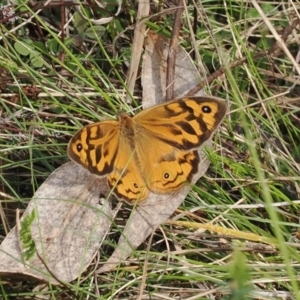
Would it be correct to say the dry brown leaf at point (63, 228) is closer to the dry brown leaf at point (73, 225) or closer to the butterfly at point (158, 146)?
the dry brown leaf at point (73, 225)

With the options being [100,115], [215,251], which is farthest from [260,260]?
[100,115]

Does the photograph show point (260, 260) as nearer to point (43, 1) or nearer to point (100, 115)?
point (100, 115)

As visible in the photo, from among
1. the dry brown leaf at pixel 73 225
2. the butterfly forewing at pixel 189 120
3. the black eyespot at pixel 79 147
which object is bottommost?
the dry brown leaf at pixel 73 225

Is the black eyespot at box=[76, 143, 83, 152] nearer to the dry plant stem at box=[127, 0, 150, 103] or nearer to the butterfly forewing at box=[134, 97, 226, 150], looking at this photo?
the butterfly forewing at box=[134, 97, 226, 150]

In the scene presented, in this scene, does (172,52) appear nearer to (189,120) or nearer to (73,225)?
(189,120)

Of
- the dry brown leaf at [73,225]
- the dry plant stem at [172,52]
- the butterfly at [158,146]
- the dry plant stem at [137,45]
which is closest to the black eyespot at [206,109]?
the butterfly at [158,146]

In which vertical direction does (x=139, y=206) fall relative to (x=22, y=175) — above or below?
below

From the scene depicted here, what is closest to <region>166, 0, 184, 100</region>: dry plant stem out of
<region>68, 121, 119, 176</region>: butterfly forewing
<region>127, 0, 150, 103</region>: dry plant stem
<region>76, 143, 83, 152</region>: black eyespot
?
<region>127, 0, 150, 103</region>: dry plant stem
